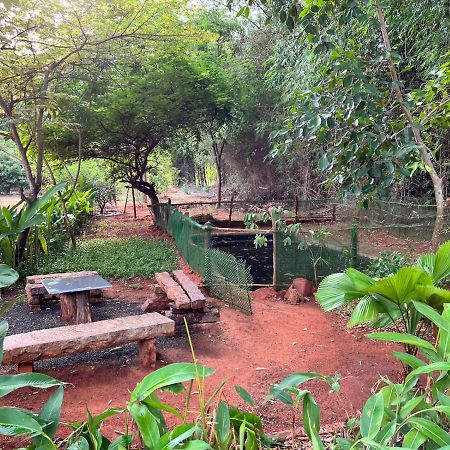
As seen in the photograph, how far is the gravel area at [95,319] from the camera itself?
3193mm

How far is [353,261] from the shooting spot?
Answer: 207 inches

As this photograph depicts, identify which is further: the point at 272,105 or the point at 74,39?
the point at 272,105

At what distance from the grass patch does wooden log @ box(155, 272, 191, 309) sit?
1.82 m

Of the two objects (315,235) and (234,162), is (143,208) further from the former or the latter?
(315,235)

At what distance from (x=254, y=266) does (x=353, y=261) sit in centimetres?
231

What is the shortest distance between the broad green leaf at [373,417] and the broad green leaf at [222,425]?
449 mm

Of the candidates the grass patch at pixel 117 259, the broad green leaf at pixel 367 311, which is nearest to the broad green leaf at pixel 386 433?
the broad green leaf at pixel 367 311

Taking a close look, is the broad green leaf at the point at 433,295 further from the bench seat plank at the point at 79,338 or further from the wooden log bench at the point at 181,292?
the wooden log bench at the point at 181,292

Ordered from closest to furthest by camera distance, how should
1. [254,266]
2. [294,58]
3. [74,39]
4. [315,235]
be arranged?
[315,235] → [74,39] → [254,266] → [294,58]

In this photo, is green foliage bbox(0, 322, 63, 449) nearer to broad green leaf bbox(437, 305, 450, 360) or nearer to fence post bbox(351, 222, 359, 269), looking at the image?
broad green leaf bbox(437, 305, 450, 360)

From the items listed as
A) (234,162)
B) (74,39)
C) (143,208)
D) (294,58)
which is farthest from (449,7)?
(143,208)

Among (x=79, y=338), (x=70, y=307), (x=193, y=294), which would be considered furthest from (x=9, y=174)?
(x=79, y=338)

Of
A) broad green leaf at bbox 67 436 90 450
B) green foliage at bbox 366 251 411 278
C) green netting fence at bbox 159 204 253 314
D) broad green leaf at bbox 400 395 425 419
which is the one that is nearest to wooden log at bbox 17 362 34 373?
broad green leaf at bbox 67 436 90 450

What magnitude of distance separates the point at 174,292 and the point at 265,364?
1.15m
